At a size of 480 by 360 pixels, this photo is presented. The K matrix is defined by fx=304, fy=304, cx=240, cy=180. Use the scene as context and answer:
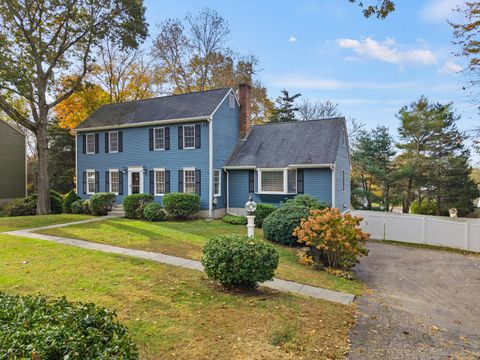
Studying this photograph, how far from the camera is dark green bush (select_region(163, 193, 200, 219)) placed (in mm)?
16516

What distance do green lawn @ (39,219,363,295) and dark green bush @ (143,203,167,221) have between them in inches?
58.2

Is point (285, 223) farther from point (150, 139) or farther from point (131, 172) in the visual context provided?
point (131, 172)

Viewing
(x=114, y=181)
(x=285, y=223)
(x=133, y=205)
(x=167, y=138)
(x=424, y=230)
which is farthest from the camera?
(x=114, y=181)

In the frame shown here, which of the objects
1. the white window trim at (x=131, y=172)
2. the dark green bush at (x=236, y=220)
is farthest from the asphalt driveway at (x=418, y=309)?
the white window trim at (x=131, y=172)

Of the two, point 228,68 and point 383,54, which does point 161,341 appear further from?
point 228,68

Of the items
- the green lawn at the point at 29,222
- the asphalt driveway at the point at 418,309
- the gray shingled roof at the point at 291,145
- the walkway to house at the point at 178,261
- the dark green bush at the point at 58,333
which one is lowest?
the asphalt driveway at the point at 418,309

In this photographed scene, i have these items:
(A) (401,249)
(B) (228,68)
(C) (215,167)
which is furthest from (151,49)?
(A) (401,249)

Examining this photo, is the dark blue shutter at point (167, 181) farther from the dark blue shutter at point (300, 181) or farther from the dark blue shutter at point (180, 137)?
the dark blue shutter at point (300, 181)

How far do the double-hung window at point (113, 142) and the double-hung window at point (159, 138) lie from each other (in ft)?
11.0

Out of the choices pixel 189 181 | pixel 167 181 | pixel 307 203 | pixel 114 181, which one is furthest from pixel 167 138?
pixel 307 203

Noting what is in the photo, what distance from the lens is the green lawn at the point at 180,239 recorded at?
806 centimetres

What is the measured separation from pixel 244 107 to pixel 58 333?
744 inches

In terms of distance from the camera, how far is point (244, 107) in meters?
20.2

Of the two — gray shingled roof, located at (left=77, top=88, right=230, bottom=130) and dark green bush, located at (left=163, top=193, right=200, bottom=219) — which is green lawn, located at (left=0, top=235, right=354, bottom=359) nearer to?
dark green bush, located at (left=163, top=193, right=200, bottom=219)
